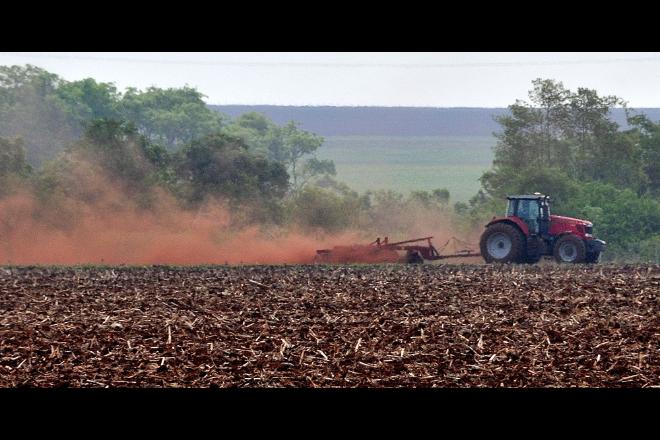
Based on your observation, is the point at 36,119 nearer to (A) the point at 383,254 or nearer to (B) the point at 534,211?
(A) the point at 383,254

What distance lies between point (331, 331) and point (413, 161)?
359 ft

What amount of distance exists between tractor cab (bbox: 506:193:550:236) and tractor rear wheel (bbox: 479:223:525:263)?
1.51 feet

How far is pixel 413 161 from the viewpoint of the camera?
127 meters

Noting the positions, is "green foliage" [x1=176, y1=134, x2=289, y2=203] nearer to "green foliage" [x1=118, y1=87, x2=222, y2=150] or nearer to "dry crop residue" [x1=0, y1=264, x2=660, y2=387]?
"dry crop residue" [x1=0, y1=264, x2=660, y2=387]

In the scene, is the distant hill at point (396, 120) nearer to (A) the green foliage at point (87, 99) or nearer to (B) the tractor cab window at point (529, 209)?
(A) the green foliage at point (87, 99)

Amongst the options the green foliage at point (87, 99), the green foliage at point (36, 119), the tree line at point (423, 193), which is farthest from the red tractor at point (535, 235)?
the green foliage at point (87, 99)

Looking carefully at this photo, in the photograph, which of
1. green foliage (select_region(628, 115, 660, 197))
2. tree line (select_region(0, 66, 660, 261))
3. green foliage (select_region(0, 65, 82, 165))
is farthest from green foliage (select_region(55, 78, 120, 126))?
green foliage (select_region(628, 115, 660, 197))

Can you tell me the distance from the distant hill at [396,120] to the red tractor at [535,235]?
9682cm

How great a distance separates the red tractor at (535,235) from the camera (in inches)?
1419

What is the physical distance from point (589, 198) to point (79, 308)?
35514mm

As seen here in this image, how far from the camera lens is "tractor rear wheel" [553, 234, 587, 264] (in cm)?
3609

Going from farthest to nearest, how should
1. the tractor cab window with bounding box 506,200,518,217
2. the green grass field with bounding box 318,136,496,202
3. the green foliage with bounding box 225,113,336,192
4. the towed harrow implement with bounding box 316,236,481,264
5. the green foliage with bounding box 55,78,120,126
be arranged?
1. the green grass field with bounding box 318,136,496,202
2. the green foliage with bounding box 225,113,336,192
3. the green foliage with bounding box 55,78,120,126
4. the towed harrow implement with bounding box 316,236,481,264
5. the tractor cab window with bounding box 506,200,518,217
